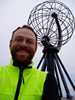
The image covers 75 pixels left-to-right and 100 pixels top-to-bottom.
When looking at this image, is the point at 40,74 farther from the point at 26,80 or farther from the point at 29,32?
the point at 29,32

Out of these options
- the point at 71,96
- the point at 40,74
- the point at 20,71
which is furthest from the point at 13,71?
Answer: the point at 71,96

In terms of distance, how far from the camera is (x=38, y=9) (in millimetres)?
8422

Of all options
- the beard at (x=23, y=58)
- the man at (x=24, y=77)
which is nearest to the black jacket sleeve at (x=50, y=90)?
the man at (x=24, y=77)

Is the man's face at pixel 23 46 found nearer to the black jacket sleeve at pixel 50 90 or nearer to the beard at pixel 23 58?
the beard at pixel 23 58

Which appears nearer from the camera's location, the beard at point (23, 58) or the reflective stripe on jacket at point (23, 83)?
the reflective stripe on jacket at point (23, 83)

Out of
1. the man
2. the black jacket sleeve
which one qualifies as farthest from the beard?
the black jacket sleeve

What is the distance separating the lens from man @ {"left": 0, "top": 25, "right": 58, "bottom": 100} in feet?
8.06

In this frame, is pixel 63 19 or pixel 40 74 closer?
pixel 40 74

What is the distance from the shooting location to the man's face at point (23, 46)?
257 centimetres

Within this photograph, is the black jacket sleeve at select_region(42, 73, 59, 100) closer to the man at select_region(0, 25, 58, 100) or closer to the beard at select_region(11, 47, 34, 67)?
the man at select_region(0, 25, 58, 100)

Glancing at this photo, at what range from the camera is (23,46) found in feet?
8.47

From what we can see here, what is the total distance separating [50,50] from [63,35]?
91 centimetres

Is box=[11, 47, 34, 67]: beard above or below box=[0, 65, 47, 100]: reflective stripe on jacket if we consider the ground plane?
above

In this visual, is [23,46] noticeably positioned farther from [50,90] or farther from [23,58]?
[50,90]
